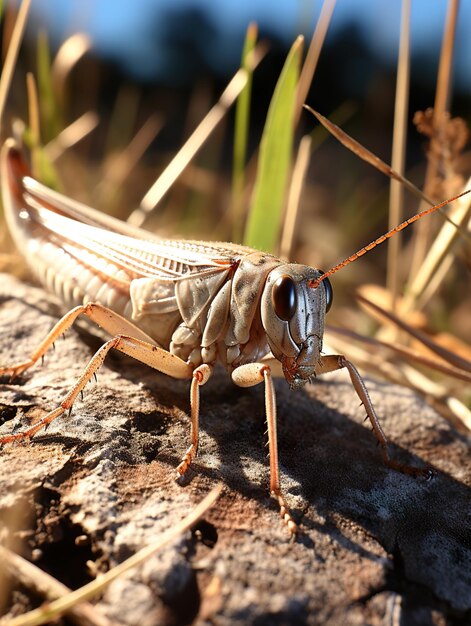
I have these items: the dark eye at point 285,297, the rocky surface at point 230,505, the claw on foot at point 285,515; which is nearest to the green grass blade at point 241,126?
the dark eye at point 285,297

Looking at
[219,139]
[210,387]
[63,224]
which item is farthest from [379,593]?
[219,139]

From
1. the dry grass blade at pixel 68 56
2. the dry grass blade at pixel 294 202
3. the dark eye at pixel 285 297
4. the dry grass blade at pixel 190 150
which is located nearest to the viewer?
the dark eye at pixel 285 297

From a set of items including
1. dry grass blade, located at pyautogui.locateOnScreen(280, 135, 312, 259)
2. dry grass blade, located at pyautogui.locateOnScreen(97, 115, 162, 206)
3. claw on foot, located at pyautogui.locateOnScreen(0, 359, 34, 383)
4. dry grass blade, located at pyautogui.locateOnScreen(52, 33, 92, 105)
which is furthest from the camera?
dry grass blade, located at pyautogui.locateOnScreen(97, 115, 162, 206)

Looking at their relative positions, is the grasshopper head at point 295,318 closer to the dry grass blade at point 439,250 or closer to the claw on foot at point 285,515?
the claw on foot at point 285,515

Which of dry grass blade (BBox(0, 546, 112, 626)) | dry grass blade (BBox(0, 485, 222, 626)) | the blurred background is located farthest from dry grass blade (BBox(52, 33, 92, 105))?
dry grass blade (BBox(0, 485, 222, 626))

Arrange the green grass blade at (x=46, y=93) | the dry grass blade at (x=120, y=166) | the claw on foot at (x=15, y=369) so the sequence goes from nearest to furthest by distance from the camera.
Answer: the claw on foot at (x=15, y=369)
the green grass blade at (x=46, y=93)
the dry grass blade at (x=120, y=166)

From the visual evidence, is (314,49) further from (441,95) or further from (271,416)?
(271,416)

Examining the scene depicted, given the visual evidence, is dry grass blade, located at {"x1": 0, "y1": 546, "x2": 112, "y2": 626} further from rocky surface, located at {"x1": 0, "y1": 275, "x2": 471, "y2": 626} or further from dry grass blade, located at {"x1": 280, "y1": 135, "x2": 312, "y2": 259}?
dry grass blade, located at {"x1": 280, "y1": 135, "x2": 312, "y2": 259}

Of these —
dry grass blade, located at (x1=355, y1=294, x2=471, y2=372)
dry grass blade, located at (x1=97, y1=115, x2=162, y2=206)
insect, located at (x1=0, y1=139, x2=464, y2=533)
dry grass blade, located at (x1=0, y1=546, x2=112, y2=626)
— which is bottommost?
dry grass blade, located at (x1=0, y1=546, x2=112, y2=626)

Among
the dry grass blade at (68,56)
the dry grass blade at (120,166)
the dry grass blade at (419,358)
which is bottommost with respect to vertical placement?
the dry grass blade at (419,358)
